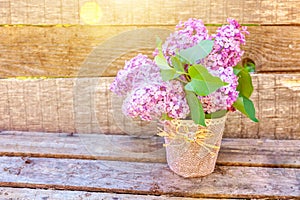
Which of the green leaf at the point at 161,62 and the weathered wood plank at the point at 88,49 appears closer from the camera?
the green leaf at the point at 161,62

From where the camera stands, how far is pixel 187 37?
80 centimetres

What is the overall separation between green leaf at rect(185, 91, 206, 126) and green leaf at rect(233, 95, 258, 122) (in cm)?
12

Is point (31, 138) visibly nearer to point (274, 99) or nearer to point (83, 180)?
point (83, 180)

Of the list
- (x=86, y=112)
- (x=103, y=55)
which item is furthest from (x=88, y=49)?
(x=86, y=112)

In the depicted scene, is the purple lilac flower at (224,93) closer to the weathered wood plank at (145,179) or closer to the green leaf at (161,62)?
the green leaf at (161,62)

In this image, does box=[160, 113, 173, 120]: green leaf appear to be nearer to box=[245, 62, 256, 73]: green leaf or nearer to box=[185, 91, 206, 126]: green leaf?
box=[185, 91, 206, 126]: green leaf

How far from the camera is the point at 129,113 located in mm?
775

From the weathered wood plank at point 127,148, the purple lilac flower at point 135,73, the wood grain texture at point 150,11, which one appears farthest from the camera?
the wood grain texture at point 150,11

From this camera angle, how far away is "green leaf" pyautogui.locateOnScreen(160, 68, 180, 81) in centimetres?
75

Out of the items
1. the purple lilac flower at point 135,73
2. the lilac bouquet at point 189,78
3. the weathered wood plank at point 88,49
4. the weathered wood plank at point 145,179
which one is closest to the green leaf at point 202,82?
the lilac bouquet at point 189,78

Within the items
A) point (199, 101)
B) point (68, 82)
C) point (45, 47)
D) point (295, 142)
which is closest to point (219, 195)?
point (199, 101)

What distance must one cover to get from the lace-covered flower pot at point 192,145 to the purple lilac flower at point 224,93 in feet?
0.23

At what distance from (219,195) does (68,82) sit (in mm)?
695

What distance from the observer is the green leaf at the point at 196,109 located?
75 centimetres
